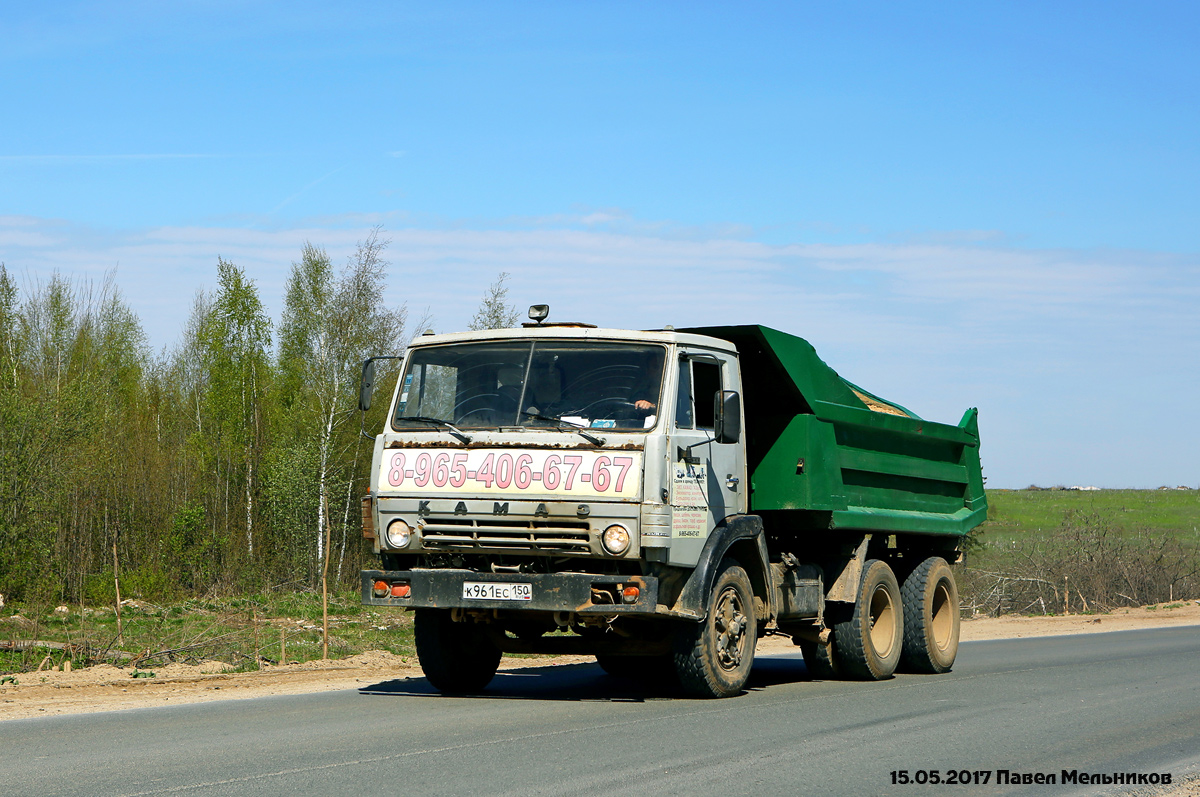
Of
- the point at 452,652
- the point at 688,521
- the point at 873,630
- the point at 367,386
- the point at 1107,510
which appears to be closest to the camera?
the point at 688,521

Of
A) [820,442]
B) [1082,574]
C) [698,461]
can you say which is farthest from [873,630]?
[1082,574]

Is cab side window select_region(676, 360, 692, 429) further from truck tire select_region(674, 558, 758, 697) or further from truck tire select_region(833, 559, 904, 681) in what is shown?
truck tire select_region(833, 559, 904, 681)

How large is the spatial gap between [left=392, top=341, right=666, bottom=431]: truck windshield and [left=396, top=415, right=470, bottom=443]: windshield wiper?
0.02 meters

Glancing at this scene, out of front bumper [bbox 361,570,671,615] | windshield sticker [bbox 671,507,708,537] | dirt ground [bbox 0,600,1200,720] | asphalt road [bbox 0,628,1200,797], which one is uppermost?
windshield sticker [bbox 671,507,708,537]

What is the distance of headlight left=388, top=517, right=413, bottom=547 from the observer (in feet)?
31.2

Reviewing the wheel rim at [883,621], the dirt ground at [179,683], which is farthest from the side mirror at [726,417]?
the dirt ground at [179,683]

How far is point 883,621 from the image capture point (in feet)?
43.4

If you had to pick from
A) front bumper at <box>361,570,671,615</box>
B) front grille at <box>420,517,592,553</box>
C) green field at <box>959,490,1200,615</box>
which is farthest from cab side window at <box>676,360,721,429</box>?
green field at <box>959,490,1200,615</box>

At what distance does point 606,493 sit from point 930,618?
6.18 m

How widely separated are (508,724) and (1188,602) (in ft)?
101

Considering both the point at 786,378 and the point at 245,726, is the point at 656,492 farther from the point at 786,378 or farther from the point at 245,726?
the point at 245,726

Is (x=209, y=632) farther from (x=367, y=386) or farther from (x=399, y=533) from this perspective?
(x=399, y=533)

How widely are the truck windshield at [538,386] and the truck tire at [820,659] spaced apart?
4.26m

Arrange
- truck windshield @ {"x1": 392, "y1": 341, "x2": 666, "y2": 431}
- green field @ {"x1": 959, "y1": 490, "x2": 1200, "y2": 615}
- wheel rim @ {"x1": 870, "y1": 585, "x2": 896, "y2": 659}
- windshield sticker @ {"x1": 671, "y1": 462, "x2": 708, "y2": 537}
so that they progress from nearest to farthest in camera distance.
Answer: windshield sticker @ {"x1": 671, "y1": 462, "x2": 708, "y2": 537}, truck windshield @ {"x1": 392, "y1": 341, "x2": 666, "y2": 431}, wheel rim @ {"x1": 870, "y1": 585, "x2": 896, "y2": 659}, green field @ {"x1": 959, "y1": 490, "x2": 1200, "y2": 615}
